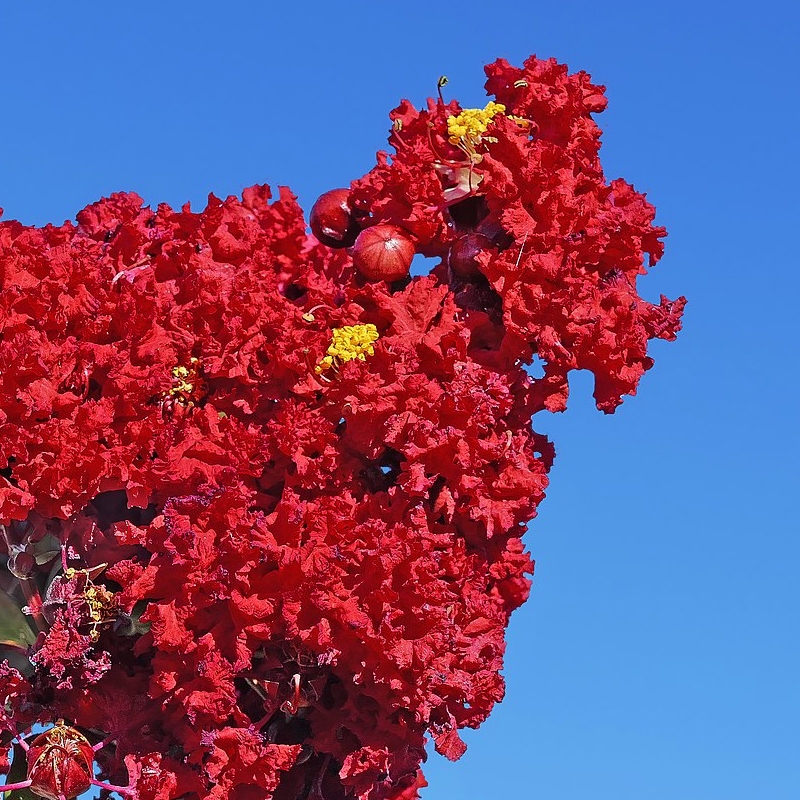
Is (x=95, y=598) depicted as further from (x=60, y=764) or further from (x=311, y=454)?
(x=311, y=454)

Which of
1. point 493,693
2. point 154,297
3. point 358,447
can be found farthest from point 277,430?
point 493,693

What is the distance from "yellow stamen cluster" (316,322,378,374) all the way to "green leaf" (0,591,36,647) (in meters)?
1.21

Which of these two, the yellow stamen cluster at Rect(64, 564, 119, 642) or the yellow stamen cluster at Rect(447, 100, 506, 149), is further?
the yellow stamen cluster at Rect(447, 100, 506, 149)

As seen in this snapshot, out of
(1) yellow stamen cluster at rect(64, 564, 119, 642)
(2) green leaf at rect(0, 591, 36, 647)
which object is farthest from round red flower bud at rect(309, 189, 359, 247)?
(2) green leaf at rect(0, 591, 36, 647)

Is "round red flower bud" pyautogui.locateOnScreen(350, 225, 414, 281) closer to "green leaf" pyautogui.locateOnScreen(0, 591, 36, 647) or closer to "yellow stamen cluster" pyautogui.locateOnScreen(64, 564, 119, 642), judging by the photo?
"yellow stamen cluster" pyautogui.locateOnScreen(64, 564, 119, 642)

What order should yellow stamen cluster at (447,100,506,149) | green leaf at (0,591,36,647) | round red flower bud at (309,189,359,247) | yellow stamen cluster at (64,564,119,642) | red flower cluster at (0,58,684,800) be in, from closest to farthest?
red flower cluster at (0,58,684,800), yellow stamen cluster at (64,564,119,642), green leaf at (0,591,36,647), yellow stamen cluster at (447,100,506,149), round red flower bud at (309,189,359,247)

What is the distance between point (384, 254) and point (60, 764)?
6.05 feet

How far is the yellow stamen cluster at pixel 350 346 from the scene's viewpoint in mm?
5180

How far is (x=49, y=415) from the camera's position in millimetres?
5188

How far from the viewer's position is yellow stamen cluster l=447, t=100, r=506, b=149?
5477mm

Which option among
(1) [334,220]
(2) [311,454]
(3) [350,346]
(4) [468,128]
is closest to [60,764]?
(2) [311,454]

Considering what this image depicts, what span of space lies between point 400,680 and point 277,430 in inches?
33.3

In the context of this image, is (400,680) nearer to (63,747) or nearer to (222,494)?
(222,494)

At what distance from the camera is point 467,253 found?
536cm
